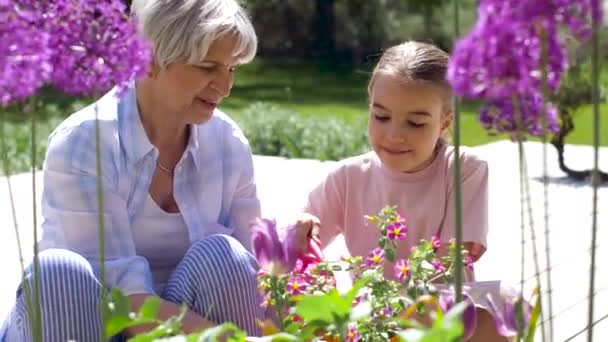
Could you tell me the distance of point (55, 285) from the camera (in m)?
2.62

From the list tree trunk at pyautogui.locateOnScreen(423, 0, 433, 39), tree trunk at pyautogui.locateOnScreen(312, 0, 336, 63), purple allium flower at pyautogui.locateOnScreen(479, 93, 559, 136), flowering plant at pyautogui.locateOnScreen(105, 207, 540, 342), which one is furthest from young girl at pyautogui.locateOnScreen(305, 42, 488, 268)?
tree trunk at pyautogui.locateOnScreen(312, 0, 336, 63)

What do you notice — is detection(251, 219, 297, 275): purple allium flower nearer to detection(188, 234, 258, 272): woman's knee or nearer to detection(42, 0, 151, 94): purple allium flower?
detection(42, 0, 151, 94): purple allium flower

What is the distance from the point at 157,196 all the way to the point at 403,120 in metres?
0.60

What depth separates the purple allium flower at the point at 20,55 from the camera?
4.77ft

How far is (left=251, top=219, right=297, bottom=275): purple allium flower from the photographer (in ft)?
5.86

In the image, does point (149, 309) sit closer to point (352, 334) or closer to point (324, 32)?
point (352, 334)

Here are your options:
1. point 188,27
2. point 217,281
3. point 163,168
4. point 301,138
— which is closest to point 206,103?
point 188,27

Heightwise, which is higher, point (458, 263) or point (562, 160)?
point (458, 263)

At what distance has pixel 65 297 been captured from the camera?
2.62m

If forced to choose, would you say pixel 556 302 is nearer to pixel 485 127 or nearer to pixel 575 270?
pixel 575 270

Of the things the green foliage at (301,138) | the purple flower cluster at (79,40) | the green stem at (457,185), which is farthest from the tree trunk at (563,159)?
the purple flower cluster at (79,40)

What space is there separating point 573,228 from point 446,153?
80.3 inches

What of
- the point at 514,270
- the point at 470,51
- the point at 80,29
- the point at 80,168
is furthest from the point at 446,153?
the point at 470,51

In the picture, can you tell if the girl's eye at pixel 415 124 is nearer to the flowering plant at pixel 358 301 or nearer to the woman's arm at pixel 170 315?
the flowering plant at pixel 358 301
